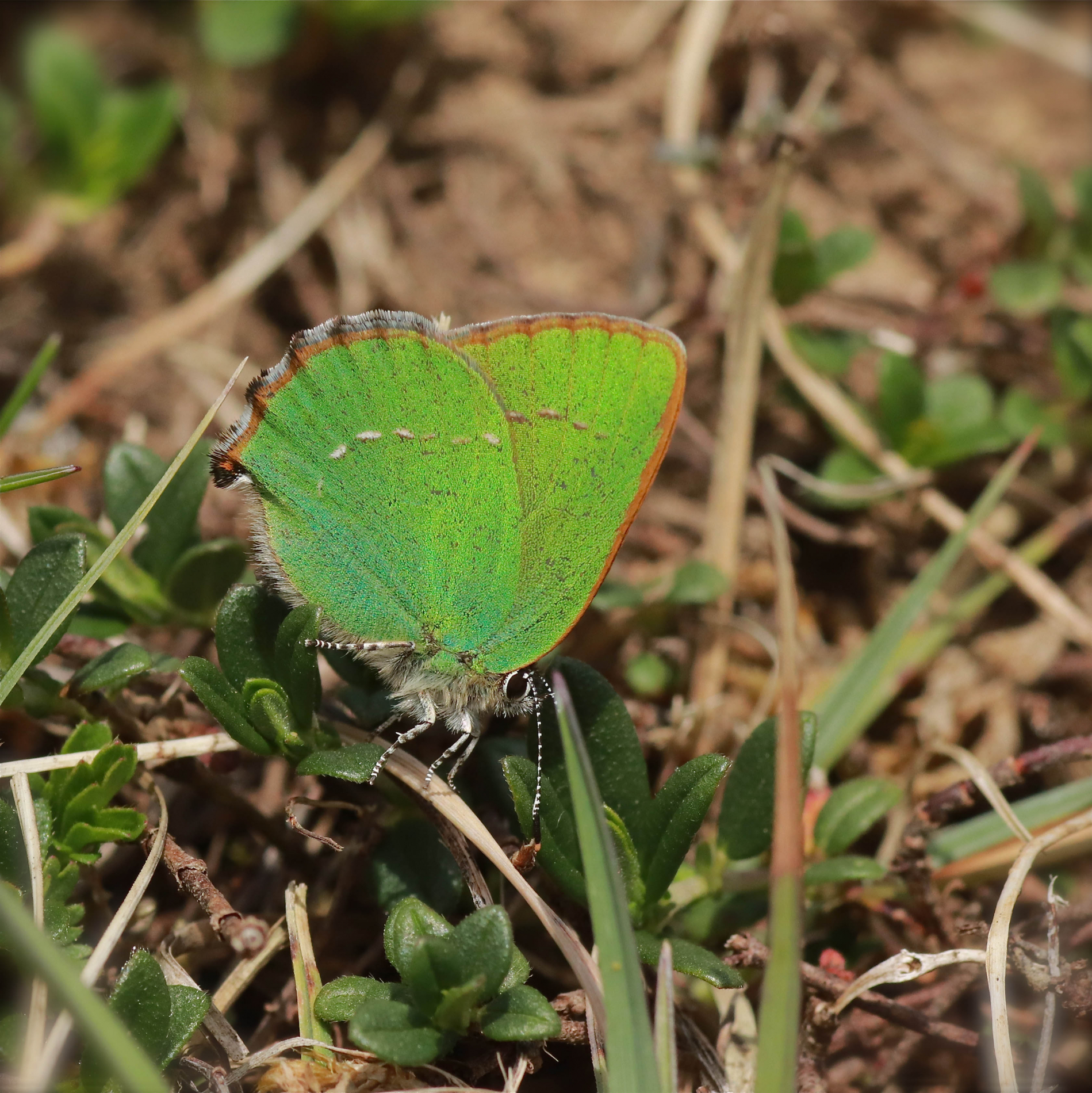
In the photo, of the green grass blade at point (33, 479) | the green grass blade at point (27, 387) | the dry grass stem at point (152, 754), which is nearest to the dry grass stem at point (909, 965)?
the dry grass stem at point (152, 754)

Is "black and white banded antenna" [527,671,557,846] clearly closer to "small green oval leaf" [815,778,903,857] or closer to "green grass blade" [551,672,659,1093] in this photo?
"green grass blade" [551,672,659,1093]

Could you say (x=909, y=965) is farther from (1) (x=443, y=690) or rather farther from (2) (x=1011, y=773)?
(1) (x=443, y=690)

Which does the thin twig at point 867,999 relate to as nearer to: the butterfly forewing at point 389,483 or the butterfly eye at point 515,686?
the butterfly eye at point 515,686

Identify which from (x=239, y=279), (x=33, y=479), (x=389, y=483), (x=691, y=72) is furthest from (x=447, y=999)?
(x=691, y=72)

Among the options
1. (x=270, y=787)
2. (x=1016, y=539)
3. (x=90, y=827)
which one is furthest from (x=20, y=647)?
(x=1016, y=539)

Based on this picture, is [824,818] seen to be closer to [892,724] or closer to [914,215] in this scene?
A: [892,724]
